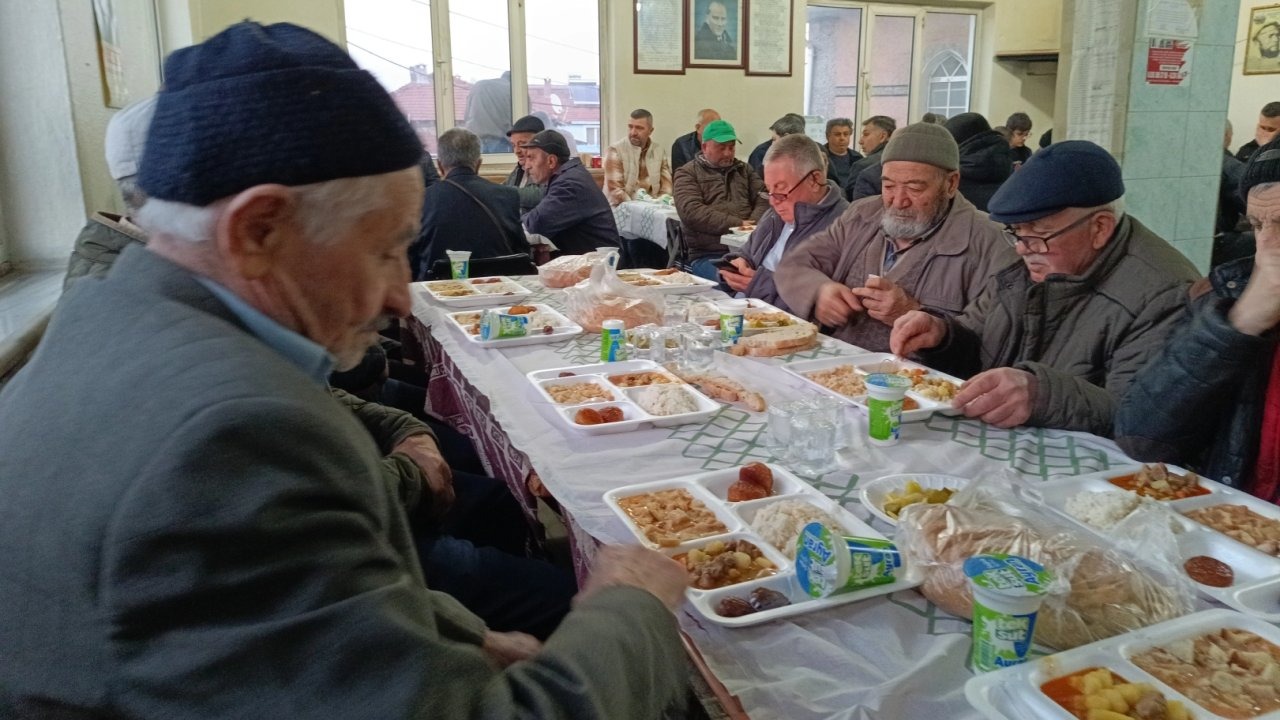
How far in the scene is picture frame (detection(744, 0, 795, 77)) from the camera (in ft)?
28.3

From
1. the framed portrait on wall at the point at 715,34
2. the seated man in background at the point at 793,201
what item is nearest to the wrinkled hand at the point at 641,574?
the seated man in background at the point at 793,201

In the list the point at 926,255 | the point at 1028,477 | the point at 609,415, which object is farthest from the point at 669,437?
the point at 926,255

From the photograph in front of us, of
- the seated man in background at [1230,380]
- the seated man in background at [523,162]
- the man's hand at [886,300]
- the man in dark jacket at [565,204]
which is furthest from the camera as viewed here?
the seated man in background at [523,162]

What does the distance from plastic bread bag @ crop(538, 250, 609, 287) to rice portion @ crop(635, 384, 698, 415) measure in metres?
1.64

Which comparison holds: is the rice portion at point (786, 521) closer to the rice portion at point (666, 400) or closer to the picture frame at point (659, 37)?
the rice portion at point (666, 400)

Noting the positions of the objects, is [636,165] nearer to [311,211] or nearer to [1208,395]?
[1208,395]

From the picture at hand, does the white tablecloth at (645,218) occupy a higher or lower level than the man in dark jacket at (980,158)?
lower

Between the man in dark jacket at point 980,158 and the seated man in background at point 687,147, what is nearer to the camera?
the man in dark jacket at point 980,158

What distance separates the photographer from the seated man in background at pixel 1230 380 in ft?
5.15

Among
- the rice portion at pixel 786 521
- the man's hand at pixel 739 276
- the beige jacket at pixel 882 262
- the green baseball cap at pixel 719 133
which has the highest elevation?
the green baseball cap at pixel 719 133

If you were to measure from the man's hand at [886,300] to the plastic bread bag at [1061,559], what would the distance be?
1450 mm

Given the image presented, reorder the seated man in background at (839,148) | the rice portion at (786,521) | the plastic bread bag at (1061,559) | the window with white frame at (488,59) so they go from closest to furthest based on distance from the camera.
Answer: the plastic bread bag at (1061,559) < the rice portion at (786,521) < the window with white frame at (488,59) < the seated man in background at (839,148)

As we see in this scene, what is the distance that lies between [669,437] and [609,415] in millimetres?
165

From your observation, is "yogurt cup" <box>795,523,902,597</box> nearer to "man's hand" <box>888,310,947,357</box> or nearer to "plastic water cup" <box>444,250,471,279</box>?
"man's hand" <box>888,310,947,357</box>
